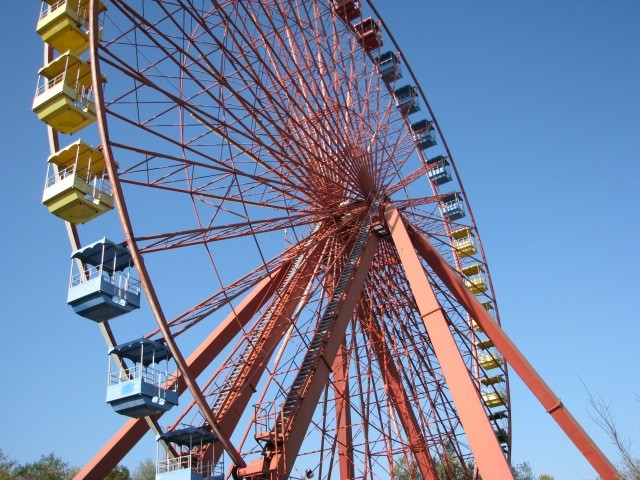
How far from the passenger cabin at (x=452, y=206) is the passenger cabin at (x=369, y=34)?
17.9 ft

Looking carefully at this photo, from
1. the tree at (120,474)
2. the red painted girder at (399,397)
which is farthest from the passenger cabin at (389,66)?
the tree at (120,474)

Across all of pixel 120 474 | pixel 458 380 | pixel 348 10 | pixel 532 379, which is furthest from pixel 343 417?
pixel 120 474

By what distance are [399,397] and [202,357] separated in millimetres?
6720

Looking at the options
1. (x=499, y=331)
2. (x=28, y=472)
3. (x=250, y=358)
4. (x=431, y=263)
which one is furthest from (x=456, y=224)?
(x=28, y=472)

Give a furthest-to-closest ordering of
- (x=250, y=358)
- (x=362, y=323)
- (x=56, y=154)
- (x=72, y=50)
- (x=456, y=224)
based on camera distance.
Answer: (x=456, y=224) → (x=362, y=323) → (x=250, y=358) → (x=72, y=50) → (x=56, y=154)

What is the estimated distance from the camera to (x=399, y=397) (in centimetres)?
1894

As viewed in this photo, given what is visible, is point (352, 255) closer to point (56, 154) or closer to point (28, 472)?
point (56, 154)

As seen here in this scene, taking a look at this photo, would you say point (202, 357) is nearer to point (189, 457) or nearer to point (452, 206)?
point (189, 457)

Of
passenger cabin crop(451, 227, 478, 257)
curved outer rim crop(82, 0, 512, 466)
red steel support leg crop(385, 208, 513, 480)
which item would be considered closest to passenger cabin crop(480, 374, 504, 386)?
passenger cabin crop(451, 227, 478, 257)

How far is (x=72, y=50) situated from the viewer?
42.7 ft

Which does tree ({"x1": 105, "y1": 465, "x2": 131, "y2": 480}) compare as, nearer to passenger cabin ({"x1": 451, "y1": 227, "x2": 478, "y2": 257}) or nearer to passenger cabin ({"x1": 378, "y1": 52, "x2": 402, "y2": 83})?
passenger cabin ({"x1": 451, "y1": 227, "x2": 478, "y2": 257})

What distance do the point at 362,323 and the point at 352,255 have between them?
2791mm

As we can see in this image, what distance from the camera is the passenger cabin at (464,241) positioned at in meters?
23.4

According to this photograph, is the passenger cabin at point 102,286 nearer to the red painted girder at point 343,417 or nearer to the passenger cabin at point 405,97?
the red painted girder at point 343,417
